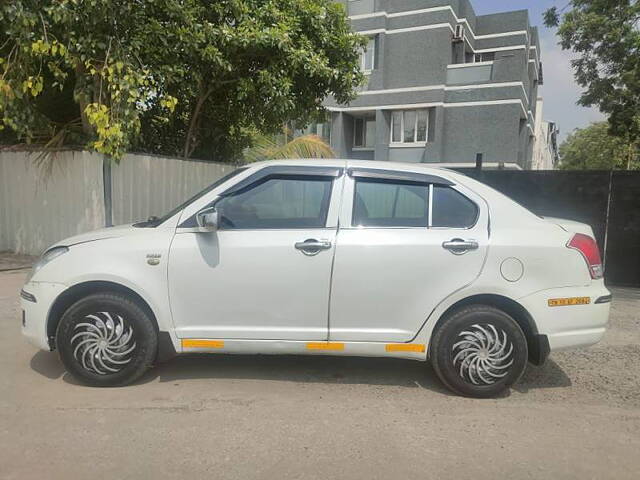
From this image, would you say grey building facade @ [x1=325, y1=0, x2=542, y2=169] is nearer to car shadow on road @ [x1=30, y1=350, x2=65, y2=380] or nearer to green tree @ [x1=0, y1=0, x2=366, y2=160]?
green tree @ [x1=0, y1=0, x2=366, y2=160]

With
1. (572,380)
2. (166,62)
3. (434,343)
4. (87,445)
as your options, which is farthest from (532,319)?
(166,62)

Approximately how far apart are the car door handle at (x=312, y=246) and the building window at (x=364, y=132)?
67.2ft

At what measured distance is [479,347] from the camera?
12.4 feet

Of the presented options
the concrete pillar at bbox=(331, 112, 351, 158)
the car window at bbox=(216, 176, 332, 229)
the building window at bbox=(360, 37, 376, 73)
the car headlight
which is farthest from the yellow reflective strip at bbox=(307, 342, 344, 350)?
the building window at bbox=(360, 37, 376, 73)

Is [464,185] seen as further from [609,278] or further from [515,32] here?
[515,32]

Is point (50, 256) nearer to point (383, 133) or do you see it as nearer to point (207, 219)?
point (207, 219)

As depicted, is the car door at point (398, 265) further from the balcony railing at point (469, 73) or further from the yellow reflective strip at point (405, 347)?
the balcony railing at point (469, 73)

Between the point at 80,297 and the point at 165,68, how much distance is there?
5.58 metres

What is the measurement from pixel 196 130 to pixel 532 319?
9220mm

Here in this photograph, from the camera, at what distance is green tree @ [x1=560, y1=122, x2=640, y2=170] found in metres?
38.1

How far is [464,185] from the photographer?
156 inches

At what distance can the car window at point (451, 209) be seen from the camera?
386cm

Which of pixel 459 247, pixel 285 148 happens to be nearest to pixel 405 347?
pixel 459 247

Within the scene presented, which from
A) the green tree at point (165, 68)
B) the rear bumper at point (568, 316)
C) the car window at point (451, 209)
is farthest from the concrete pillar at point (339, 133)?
the rear bumper at point (568, 316)
